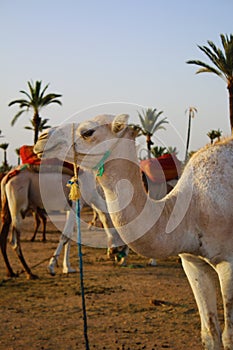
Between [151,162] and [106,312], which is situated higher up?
[151,162]

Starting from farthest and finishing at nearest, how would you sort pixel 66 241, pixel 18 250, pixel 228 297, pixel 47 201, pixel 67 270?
pixel 47 201 < pixel 66 241 < pixel 67 270 < pixel 18 250 < pixel 228 297

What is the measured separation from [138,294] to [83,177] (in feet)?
9.52

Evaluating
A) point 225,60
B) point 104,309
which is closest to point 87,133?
point 104,309

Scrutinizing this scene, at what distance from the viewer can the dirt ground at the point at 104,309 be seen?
Answer: 5254mm

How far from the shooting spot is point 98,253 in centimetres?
1103

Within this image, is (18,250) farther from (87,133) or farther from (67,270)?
(87,133)

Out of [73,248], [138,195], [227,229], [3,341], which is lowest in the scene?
[73,248]

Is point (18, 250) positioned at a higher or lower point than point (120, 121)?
lower

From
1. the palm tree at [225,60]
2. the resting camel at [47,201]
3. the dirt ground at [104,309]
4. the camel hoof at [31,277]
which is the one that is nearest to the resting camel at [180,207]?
the dirt ground at [104,309]

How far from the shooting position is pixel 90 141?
3.31 m

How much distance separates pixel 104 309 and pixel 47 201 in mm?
3793

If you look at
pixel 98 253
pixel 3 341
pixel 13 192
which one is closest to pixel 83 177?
pixel 13 192

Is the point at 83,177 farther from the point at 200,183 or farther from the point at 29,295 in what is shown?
the point at 200,183

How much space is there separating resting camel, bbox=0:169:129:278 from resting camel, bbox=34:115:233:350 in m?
5.08
